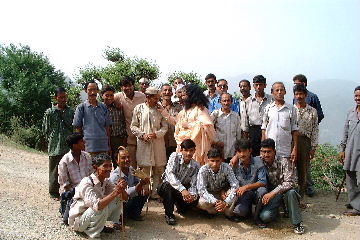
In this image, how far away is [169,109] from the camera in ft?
24.1

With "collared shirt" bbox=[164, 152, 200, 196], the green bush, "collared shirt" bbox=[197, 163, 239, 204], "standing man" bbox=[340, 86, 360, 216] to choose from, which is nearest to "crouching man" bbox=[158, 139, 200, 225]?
"collared shirt" bbox=[164, 152, 200, 196]

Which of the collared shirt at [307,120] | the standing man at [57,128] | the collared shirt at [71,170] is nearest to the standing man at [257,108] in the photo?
the collared shirt at [307,120]

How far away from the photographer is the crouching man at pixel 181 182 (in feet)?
19.7

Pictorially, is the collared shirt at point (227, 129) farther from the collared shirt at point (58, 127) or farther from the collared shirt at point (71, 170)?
the collared shirt at point (58, 127)

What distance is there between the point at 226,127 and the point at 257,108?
31.8 inches

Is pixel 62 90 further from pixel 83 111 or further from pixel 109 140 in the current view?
pixel 109 140

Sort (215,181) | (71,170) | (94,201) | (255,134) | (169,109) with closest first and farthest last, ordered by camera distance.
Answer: (94,201) → (71,170) → (215,181) → (255,134) → (169,109)

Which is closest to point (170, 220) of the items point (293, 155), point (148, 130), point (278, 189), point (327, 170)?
point (148, 130)

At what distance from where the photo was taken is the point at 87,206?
518cm

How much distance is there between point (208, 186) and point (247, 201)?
661 millimetres

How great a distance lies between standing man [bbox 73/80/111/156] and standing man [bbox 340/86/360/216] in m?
4.36

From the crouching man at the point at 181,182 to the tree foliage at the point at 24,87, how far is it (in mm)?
12174

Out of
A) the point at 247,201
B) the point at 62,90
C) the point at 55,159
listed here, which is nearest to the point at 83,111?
the point at 62,90

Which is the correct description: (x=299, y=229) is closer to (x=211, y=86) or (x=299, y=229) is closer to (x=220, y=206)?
(x=220, y=206)
